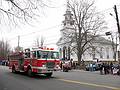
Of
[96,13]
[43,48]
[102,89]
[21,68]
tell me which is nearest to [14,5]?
[102,89]

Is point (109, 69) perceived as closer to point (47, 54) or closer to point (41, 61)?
point (47, 54)

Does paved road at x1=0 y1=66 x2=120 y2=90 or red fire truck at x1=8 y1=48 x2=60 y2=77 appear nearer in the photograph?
paved road at x1=0 y1=66 x2=120 y2=90

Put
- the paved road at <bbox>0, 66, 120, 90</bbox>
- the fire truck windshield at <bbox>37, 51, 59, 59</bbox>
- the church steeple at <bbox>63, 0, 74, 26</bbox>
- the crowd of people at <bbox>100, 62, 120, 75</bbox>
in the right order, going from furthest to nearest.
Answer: the church steeple at <bbox>63, 0, 74, 26</bbox> → the crowd of people at <bbox>100, 62, 120, 75</bbox> → the fire truck windshield at <bbox>37, 51, 59, 59</bbox> → the paved road at <bbox>0, 66, 120, 90</bbox>

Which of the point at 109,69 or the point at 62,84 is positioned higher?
the point at 109,69

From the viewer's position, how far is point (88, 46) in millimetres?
62281

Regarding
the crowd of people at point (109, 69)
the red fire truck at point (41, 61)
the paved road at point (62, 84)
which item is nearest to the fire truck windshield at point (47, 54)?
the red fire truck at point (41, 61)

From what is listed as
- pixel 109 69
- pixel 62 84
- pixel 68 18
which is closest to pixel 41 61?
pixel 62 84

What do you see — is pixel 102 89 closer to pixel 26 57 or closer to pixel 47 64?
pixel 47 64

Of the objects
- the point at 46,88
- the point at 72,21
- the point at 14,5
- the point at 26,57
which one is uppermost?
the point at 72,21

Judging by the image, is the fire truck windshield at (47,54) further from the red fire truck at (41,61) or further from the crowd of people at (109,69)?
the crowd of people at (109,69)

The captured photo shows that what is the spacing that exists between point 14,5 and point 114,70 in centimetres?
1980

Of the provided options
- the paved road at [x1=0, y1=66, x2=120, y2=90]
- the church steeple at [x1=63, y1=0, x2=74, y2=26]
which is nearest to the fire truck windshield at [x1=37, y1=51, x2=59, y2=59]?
the paved road at [x1=0, y1=66, x2=120, y2=90]

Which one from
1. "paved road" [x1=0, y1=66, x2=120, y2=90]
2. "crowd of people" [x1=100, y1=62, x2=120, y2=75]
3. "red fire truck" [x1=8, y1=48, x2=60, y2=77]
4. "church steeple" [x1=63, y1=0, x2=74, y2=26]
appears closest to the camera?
"paved road" [x1=0, y1=66, x2=120, y2=90]

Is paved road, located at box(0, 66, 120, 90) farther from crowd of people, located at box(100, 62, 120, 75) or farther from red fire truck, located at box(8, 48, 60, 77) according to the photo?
crowd of people, located at box(100, 62, 120, 75)
